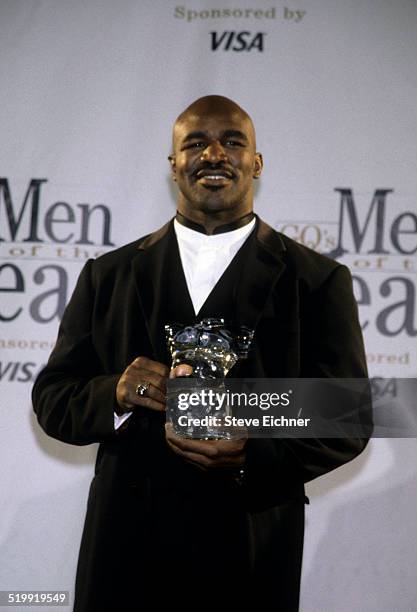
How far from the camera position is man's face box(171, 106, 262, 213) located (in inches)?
63.2

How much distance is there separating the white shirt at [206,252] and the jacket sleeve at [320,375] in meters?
0.18

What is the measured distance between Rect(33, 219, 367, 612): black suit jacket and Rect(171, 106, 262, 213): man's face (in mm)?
100

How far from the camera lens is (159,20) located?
2.33 meters

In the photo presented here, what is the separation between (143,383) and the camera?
4.72 ft

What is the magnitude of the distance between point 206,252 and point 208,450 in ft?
1.40

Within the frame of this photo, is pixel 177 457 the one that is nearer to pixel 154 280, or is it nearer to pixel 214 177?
pixel 154 280

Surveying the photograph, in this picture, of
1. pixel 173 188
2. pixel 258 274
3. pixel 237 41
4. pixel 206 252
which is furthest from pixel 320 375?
pixel 237 41

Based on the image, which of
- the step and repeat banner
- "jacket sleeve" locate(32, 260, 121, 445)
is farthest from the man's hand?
the step and repeat banner

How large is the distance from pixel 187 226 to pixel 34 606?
1.18 m

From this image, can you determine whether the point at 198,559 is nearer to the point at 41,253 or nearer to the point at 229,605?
the point at 229,605

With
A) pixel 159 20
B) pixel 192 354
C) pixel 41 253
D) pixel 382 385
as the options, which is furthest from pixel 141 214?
pixel 192 354

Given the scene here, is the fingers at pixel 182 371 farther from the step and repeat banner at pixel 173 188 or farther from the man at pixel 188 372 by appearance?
the step and repeat banner at pixel 173 188

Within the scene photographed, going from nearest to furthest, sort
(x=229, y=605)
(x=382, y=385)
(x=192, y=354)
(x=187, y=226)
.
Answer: (x=192, y=354)
(x=229, y=605)
(x=187, y=226)
(x=382, y=385)

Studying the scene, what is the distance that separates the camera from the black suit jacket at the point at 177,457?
1492 millimetres
